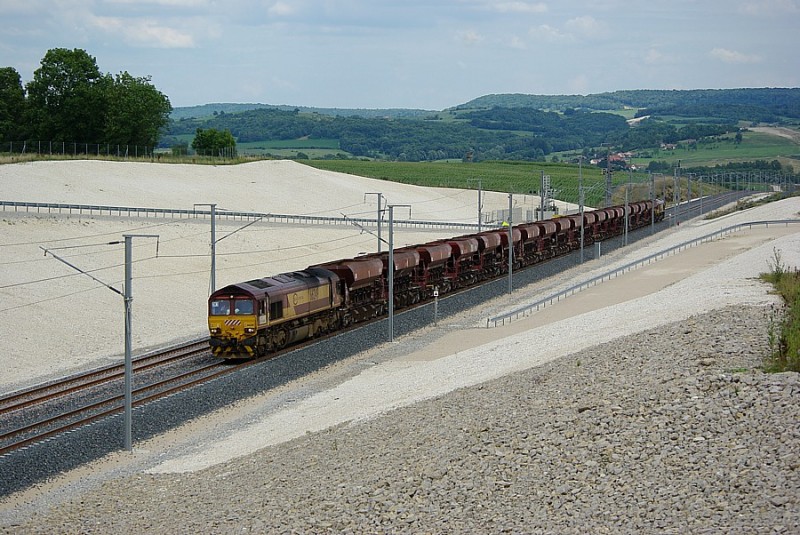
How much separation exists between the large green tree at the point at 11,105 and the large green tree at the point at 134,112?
10.7 m

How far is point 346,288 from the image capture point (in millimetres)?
50156

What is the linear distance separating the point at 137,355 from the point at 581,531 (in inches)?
1299

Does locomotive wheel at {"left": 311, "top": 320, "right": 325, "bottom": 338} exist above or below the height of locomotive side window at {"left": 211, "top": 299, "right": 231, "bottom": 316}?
below

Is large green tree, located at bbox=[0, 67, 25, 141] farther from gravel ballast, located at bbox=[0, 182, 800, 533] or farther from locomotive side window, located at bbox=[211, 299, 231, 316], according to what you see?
gravel ballast, located at bbox=[0, 182, 800, 533]

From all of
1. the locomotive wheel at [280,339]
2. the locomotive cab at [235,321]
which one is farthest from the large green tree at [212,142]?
the locomotive cab at [235,321]

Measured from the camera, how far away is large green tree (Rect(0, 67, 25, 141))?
12319 cm

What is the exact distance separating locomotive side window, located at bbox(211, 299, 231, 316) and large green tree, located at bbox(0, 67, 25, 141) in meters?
90.6

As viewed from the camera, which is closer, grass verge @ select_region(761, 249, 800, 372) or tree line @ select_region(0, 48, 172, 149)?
grass verge @ select_region(761, 249, 800, 372)

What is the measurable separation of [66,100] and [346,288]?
86273mm

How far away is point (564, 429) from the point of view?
71.5 feet

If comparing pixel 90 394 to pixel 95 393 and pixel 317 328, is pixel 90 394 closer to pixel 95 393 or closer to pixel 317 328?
pixel 95 393

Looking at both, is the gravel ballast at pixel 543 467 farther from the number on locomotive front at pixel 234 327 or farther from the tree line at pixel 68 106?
the tree line at pixel 68 106

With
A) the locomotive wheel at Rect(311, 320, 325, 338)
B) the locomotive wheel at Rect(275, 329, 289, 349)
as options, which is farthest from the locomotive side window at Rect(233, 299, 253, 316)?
the locomotive wheel at Rect(311, 320, 325, 338)

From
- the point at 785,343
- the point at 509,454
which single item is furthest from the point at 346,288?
the point at 509,454
